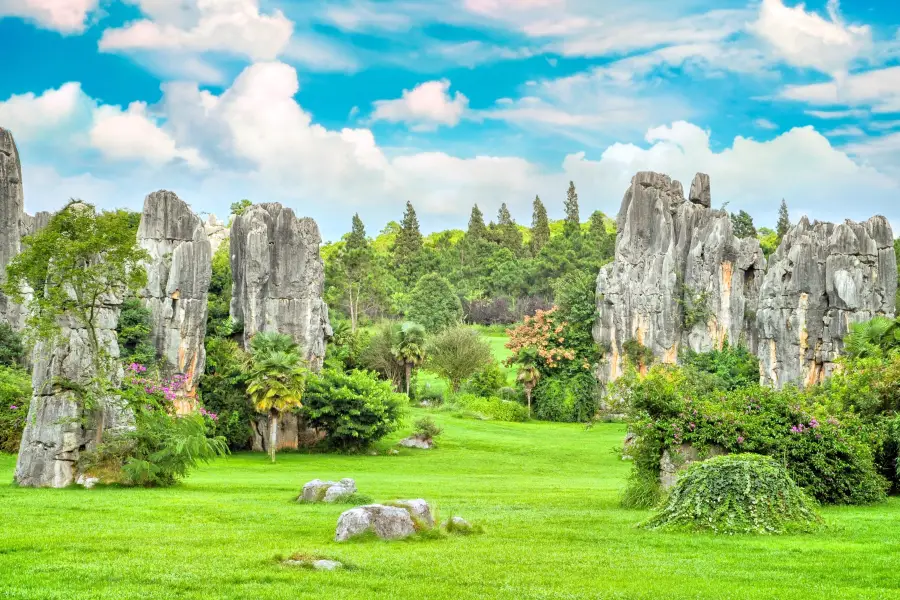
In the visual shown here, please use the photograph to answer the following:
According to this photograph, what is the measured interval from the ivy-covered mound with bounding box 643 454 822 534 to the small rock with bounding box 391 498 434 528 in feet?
13.6

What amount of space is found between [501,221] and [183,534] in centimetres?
14353

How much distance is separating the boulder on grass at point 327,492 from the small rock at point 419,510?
5.99m

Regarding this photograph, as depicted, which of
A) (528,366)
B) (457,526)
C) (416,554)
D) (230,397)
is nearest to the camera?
(416,554)

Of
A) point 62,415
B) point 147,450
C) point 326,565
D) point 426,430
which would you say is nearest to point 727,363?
point 426,430

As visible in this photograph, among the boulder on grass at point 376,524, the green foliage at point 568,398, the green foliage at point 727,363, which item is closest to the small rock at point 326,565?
the boulder on grass at point 376,524

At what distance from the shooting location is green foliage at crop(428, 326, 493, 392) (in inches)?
2970

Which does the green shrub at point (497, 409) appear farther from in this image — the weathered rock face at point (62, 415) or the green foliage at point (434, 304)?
the weathered rock face at point (62, 415)

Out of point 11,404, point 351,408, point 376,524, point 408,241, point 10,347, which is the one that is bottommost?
point 376,524

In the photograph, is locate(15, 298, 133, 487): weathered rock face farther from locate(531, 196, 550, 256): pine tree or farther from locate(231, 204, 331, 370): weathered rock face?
locate(531, 196, 550, 256): pine tree

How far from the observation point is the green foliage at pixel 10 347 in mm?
47875

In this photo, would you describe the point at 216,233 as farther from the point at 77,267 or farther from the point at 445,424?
the point at 77,267

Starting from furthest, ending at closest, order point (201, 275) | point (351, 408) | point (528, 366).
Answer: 1. point (528, 366)
2. point (201, 275)
3. point (351, 408)

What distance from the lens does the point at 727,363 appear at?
67.0 meters

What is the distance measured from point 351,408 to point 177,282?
12.2m
